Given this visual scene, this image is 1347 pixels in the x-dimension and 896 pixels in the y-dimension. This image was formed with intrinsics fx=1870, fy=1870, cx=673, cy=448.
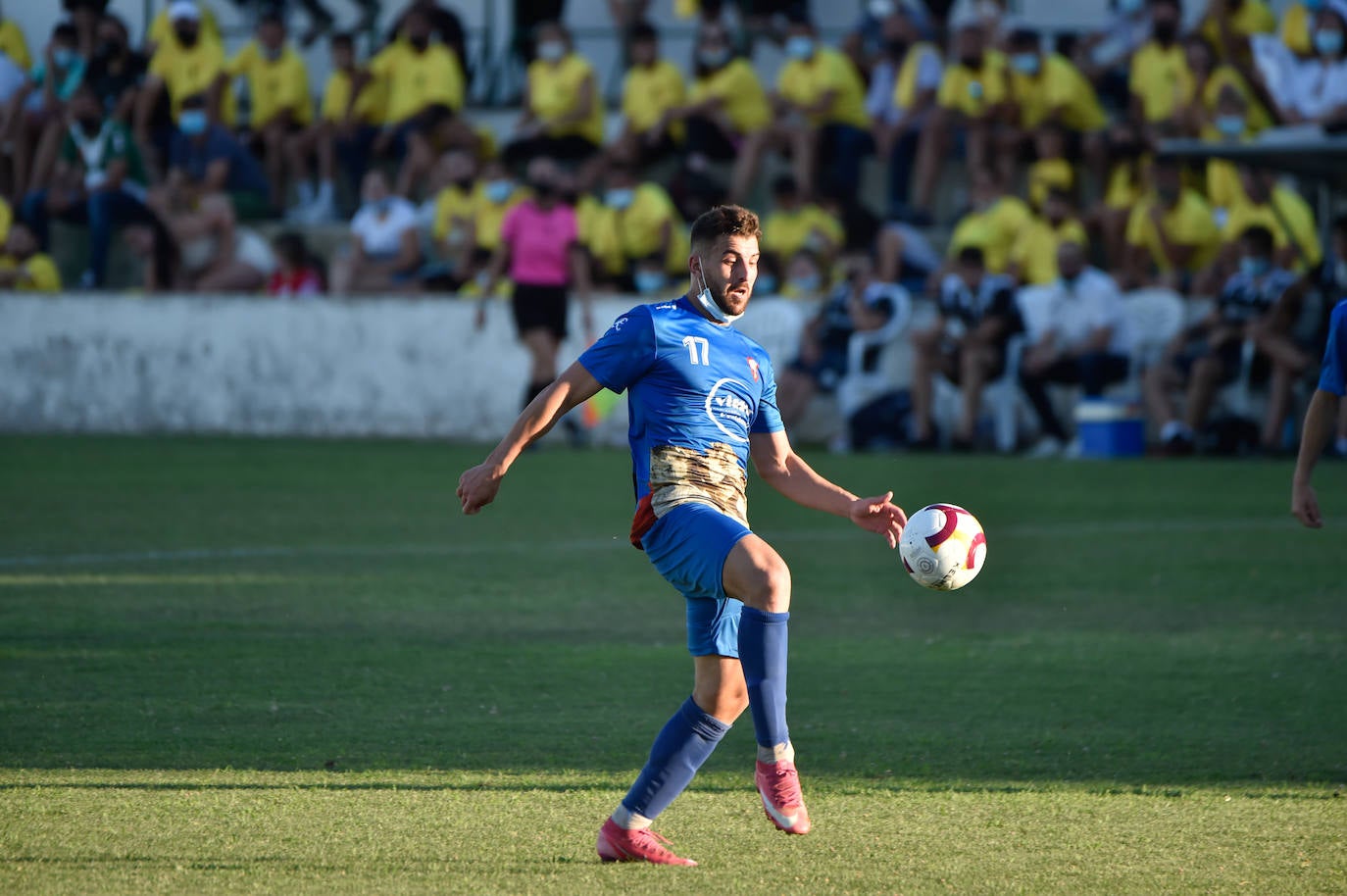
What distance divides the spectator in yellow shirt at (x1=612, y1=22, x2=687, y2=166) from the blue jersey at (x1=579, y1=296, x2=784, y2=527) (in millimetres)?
15244

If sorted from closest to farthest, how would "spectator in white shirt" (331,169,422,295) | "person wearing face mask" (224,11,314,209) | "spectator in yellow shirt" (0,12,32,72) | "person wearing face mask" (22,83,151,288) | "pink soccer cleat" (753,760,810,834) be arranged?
"pink soccer cleat" (753,760,810,834) → "spectator in white shirt" (331,169,422,295) → "person wearing face mask" (22,83,151,288) → "person wearing face mask" (224,11,314,209) → "spectator in yellow shirt" (0,12,32,72)

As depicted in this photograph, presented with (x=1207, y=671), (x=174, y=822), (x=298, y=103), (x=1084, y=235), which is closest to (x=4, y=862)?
(x=174, y=822)

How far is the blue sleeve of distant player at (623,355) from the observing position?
4.60m

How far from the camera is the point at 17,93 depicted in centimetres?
2170

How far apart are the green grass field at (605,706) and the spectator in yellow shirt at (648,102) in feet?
26.8

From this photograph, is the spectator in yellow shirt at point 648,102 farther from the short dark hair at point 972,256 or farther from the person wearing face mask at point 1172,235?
the person wearing face mask at point 1172,235

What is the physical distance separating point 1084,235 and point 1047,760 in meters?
12.3

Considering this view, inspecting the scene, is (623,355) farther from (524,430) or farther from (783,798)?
(783,798)

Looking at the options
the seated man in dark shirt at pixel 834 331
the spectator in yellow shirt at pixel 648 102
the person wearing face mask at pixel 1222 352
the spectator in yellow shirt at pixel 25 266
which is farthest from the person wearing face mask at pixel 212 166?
the person wearing face mask at pixel 1222 352

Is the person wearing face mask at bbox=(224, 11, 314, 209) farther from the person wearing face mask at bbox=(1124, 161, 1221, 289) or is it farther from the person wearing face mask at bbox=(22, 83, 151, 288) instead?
the person wearing face mask at bbox=(1124, 161, 1221, 289)

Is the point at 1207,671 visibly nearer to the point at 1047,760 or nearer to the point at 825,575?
the point at 1047,760

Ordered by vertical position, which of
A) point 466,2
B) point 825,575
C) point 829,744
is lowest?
point 825,575

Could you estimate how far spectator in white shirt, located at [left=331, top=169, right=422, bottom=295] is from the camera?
19.7 meters

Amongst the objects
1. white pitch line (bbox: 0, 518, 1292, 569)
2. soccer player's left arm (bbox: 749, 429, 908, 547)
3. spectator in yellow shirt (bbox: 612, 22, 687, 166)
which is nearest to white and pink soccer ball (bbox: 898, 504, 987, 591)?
soccer player's left arm (bbox: 749, 429, 908, 547)
